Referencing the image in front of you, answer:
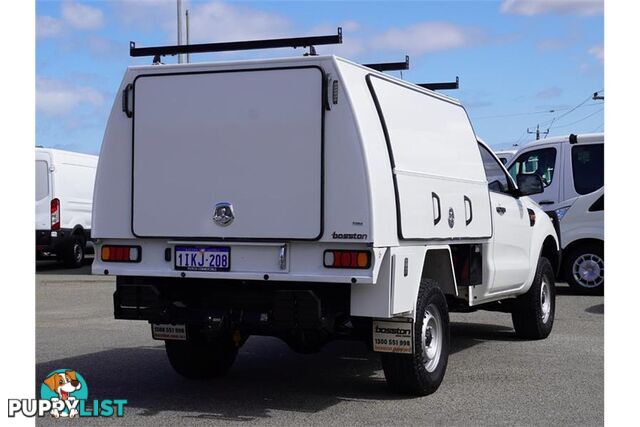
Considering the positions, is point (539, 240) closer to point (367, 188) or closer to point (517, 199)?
point (517, 199)

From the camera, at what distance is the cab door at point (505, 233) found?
953cm

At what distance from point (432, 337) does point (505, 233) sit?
2.22 m

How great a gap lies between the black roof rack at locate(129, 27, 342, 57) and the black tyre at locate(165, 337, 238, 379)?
2409 mm

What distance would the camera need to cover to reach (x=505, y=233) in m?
9.84

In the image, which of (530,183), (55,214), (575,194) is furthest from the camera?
(55,214)

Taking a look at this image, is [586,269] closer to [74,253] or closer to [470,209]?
[470,209]

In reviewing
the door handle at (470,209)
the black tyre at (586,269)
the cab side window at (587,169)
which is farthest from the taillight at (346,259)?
the cab side window at (587,169)

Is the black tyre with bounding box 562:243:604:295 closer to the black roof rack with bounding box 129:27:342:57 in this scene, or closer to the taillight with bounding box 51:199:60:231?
the black roof rack with bounding box 129:27:342:57

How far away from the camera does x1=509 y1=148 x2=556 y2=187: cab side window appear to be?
16766mm

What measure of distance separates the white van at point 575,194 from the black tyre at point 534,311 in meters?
4.44

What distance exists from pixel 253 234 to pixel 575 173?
1050cm

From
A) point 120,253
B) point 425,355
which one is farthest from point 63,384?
point 425,355

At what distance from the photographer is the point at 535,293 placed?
35.4ft

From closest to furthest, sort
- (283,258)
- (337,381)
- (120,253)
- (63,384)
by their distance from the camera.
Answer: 1. (283,258)
2. (120,253)
3. (63,384)
4. (337,381)
